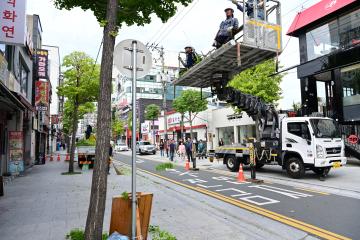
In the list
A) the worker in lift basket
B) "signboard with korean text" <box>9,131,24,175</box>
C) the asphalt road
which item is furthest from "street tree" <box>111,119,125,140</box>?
the worker in lift basket

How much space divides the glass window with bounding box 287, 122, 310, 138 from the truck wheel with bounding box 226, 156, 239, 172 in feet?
12.0

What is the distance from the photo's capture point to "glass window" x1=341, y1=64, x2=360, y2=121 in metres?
17.6

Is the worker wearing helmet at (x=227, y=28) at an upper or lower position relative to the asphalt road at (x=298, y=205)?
upper

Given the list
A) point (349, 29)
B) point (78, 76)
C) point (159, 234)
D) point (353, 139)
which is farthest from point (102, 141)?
point (349, 29)

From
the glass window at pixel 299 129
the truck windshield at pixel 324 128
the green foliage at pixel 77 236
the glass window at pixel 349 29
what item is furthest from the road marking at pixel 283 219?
the glass window at pixel 349 29

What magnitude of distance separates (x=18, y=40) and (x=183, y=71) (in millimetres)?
6556

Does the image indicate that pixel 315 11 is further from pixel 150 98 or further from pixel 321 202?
pixel 150 98

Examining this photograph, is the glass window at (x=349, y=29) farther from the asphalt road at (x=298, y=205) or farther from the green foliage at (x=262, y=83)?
the asphalt road at (x=298, y=205)

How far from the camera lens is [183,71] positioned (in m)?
12.6

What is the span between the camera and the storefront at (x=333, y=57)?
58.1ft

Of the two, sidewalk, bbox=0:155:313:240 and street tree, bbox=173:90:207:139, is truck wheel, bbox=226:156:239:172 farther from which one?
street tree, bbox=173:90:207:139

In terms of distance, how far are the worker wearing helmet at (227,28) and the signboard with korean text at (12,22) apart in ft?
20.1

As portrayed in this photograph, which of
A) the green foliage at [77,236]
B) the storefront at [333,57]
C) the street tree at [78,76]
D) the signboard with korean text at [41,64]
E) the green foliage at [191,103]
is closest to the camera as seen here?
the green foliage at [77,236]

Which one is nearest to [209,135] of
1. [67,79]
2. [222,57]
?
[67,79]
